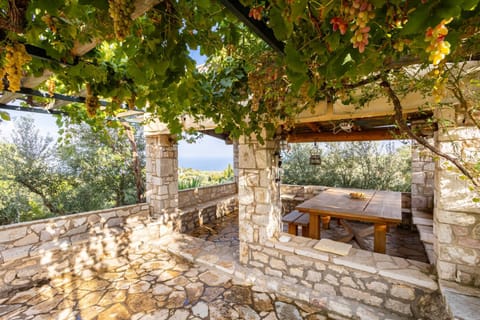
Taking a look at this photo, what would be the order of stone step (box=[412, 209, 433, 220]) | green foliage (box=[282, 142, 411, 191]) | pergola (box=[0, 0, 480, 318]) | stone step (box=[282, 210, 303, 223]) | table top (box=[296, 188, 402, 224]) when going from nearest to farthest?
pergola (box=[0, 0, 480, 318]), table top (box=[296, 188, 402, 224]), stone step (box=[282, 210, 303, 223]), stone step (box=[412, 209, 433, 220]), green foliage (box=[282, 142, 411, 191])

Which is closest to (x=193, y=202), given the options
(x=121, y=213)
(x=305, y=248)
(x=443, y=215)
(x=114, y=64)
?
(x=121, y=213)

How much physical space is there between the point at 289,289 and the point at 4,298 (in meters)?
3.70

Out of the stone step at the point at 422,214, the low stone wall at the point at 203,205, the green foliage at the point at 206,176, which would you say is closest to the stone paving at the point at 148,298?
the low stone wall at the point at 203,205

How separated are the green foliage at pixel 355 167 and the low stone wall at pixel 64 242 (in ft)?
16.4

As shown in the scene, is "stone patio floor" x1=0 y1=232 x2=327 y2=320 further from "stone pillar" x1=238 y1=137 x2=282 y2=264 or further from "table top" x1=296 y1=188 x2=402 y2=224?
"table top" x1=296 y1=188 x2=402 y2=224

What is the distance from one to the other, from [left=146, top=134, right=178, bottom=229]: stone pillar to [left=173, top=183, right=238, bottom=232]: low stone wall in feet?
1.11

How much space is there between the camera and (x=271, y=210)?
9.34ft

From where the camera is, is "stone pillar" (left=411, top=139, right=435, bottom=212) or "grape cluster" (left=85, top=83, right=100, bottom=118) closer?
"grape cluster" (left=85, top=83, right=100, bottom=118)

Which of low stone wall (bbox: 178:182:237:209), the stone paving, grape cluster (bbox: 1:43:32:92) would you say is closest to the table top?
the stone paving

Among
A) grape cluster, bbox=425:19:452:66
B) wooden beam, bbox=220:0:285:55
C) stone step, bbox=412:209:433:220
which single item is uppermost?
wooden beam, bbox=220:0:285:55

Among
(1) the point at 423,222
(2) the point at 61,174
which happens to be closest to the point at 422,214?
(1) the point at 423,222

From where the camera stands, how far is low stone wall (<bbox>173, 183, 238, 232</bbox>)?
16.4 ft

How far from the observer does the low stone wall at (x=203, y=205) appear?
5.01 meters

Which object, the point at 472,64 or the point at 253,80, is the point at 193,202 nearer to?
the point at 253,80
